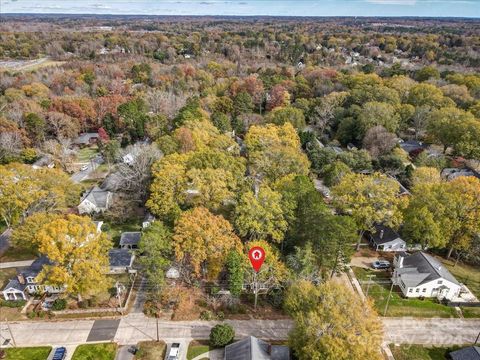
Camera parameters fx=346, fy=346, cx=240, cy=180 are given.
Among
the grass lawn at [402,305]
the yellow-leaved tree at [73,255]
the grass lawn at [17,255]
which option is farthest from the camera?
the grass lawn at [17,255]

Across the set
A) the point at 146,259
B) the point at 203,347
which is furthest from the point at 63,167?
the point at 203,347

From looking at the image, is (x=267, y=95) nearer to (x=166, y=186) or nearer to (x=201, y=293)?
(x=166, y=186)

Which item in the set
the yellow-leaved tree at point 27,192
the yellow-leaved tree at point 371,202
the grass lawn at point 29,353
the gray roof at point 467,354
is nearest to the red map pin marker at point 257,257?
the yellow-leaved tree at point 371,202

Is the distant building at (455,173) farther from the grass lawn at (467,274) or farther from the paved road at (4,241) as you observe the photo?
the paved road at (4,241)

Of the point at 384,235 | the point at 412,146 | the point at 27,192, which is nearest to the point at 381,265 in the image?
the point at 384,235

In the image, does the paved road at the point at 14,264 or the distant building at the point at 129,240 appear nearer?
the paved road at the point at 14,264

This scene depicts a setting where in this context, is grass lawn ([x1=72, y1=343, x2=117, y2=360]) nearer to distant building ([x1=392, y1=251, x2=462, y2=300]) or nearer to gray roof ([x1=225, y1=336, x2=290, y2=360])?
gray roof ([x1=225, y1=336, x2=290, y2=360])

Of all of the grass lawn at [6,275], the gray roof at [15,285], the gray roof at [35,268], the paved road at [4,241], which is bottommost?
the paved road at [4,241]
